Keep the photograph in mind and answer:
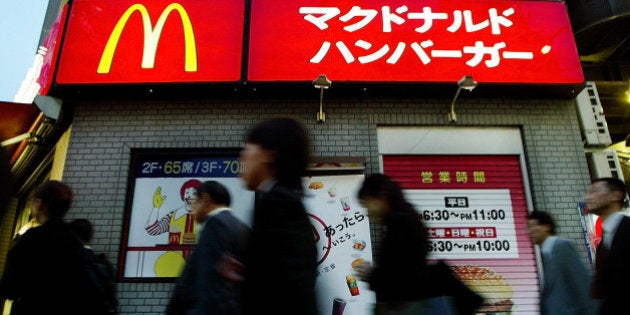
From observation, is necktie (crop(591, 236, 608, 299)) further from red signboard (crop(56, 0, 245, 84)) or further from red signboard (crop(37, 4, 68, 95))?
red signboard (crop(37, 4, 68, 95))

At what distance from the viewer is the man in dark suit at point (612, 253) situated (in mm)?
2699

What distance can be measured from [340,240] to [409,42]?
2.99m

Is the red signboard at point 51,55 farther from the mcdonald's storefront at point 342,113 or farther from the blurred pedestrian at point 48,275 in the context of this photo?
the blurred pedestrian at point 48,275

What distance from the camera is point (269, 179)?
5.87 feet

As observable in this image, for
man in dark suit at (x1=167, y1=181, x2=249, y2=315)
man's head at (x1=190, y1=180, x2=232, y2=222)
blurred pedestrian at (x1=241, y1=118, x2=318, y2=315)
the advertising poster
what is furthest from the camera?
→ the advertising poster

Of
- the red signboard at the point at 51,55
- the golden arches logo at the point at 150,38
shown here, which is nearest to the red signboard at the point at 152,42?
the golden arches logo at the point at 150,38

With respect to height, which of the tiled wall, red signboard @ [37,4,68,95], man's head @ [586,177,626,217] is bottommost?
man's head @ [586,177,626,217]

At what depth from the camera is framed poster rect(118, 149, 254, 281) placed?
217 inches

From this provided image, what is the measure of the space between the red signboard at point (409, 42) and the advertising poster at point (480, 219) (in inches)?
48.5

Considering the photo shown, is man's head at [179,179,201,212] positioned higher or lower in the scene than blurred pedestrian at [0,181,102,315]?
higher

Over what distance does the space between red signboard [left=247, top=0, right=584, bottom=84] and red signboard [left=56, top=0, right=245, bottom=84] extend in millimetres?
392

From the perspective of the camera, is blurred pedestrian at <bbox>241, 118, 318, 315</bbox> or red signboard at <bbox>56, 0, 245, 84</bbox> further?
red signboard at <bbox>56, 0, 245, 84</bbox>

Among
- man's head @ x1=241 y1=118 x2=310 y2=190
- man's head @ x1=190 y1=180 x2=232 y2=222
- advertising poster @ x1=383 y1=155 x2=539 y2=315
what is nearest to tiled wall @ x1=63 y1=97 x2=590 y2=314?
advertising poster @ x1=383 y1=155 x2=539 y2=315

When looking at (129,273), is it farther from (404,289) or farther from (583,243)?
(583,243)
